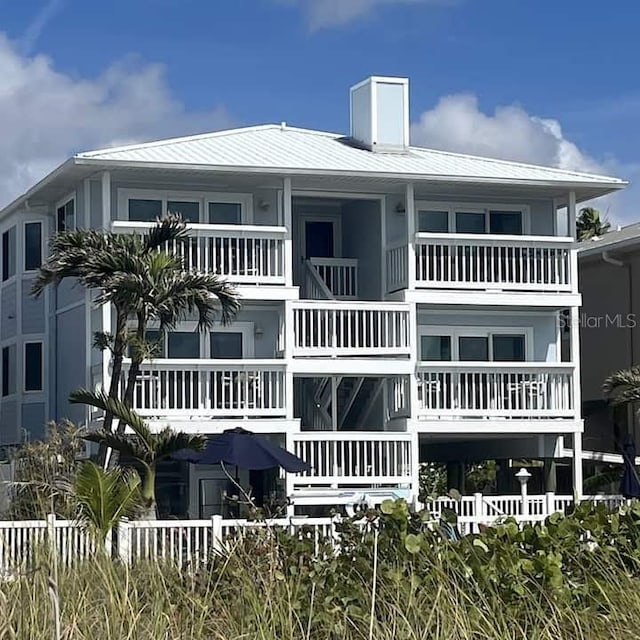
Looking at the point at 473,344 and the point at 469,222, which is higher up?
the point at 469,222

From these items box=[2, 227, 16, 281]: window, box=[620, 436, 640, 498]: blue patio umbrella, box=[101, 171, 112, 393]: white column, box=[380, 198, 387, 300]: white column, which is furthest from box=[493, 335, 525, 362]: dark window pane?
box=[2, 227, 16, 281]: window

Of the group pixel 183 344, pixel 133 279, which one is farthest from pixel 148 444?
pixel 183 344

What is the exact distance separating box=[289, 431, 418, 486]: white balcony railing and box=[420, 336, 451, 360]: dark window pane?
2818 mm

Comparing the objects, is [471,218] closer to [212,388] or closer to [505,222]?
[505,222]

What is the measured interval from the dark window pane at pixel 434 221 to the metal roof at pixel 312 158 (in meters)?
1.00

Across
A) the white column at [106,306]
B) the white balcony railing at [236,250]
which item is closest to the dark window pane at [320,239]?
the white balcony railing at [236,250]

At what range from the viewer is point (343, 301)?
1054 inches

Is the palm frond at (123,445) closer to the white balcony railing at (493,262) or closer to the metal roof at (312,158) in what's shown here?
the metal roof at (312,158)

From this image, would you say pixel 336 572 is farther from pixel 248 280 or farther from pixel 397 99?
pixel 397 99

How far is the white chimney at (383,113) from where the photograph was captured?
28938 mm

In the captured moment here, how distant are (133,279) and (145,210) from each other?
466cm

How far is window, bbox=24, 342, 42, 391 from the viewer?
97.2 ft

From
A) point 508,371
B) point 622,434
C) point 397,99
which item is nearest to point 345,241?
point 397,99

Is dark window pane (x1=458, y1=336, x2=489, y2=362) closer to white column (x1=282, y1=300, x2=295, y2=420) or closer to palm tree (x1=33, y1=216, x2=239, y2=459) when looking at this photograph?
white column (x1=282, y1=300, x2=295, y2=420)
